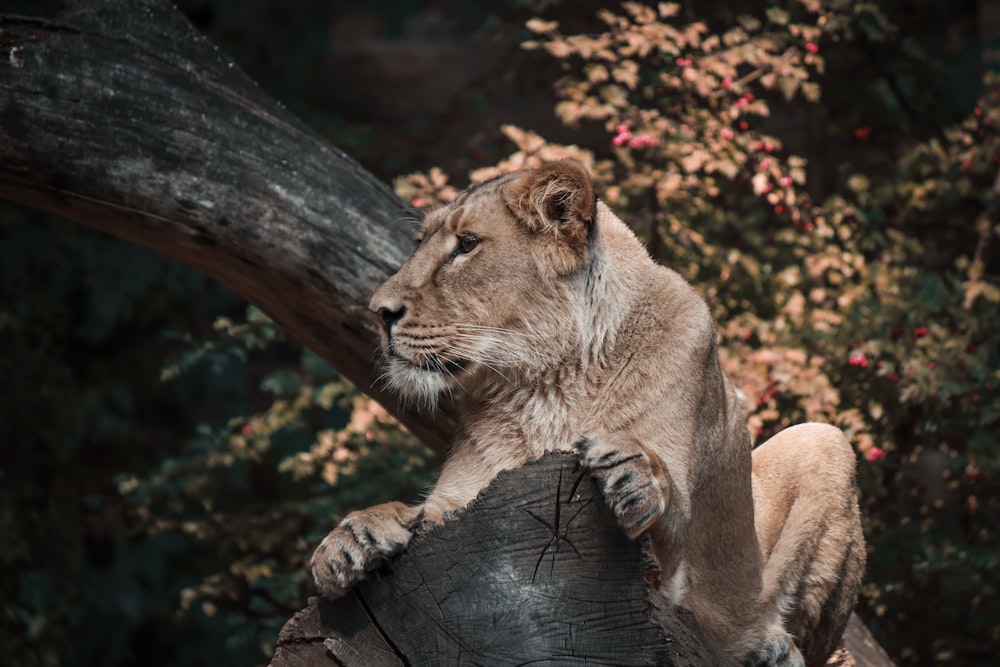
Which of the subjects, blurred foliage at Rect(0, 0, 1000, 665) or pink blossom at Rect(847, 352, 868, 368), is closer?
pink blossom at Rect(847, 352, 868, 368)

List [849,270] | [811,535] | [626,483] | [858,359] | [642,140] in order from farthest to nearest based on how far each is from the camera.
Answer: [849,270]
[642,140]
[858,359]
[811,535]
[626,483]

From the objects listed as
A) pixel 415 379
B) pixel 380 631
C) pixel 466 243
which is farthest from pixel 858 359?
pixel 380 631

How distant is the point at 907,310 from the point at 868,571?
42.5 inches

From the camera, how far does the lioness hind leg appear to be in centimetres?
343

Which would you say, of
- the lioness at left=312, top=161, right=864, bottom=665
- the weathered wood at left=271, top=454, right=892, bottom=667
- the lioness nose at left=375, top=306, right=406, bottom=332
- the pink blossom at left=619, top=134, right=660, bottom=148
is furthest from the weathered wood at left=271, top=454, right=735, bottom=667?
the pink blossom at left=619, top=134, right=660, bottom=148

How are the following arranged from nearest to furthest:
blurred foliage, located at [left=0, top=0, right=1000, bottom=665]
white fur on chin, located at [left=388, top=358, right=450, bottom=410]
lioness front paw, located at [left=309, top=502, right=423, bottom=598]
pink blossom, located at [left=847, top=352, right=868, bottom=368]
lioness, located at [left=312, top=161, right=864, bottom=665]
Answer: lioness front paw, located at [left=309, top=502, right=423, bottom=598] < lioness, located at [left=312, top=161, right=864, bottom=665] < white fur on chin, located at [left=388, top=358, right=450, bottom=410] < pink blossom, located at [left=847, top=352, right=868, bottom=368] < blurred foliage, located at [left=0, top=0, right=1000, bottom=665]

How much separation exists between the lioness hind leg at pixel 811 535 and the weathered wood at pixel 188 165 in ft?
3.79

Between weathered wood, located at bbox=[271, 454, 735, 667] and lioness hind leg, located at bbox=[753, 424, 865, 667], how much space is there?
3.15ft

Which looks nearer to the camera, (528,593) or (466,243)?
(528,593)

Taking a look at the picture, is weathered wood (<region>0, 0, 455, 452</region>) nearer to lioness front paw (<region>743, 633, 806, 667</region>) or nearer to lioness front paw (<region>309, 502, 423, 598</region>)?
lioness front paw (<region>743, 633, 806, 667</region>)

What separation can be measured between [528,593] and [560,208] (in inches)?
39.9

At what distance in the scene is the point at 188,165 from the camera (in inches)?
155

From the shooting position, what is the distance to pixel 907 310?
16.3ft

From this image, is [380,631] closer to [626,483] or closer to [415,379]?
[626,483]
